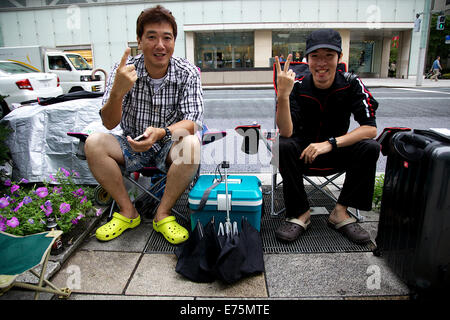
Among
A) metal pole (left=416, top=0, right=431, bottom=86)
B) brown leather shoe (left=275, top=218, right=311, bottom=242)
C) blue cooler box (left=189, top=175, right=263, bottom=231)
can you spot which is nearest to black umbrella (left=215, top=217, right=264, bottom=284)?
blue cooler box (left=189, top=175, right=263, bottom=231)

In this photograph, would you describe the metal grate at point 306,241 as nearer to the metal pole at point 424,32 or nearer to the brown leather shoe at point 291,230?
the brown leather shoe at point 291,230

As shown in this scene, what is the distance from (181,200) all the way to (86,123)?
1.37 m

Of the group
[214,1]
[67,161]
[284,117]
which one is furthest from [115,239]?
[214,1]

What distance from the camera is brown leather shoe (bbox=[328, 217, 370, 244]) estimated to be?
7.72 feet

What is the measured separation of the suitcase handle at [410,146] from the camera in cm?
172

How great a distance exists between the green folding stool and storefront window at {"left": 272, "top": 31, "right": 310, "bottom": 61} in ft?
79.4

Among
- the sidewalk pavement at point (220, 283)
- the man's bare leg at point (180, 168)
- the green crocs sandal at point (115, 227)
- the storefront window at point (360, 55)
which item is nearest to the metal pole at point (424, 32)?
the storefront window at point (360, 55)

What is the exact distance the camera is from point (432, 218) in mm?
1602

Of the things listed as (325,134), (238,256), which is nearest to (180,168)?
(238,256)

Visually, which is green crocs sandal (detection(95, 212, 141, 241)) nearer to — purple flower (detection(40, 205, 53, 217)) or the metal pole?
purple flower (detection(40, 205, 53, 217))

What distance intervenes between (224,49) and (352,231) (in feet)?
78.6

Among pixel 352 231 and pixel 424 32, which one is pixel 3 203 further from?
pixel 424 32

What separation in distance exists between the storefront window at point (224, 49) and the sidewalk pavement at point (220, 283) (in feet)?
76.5
